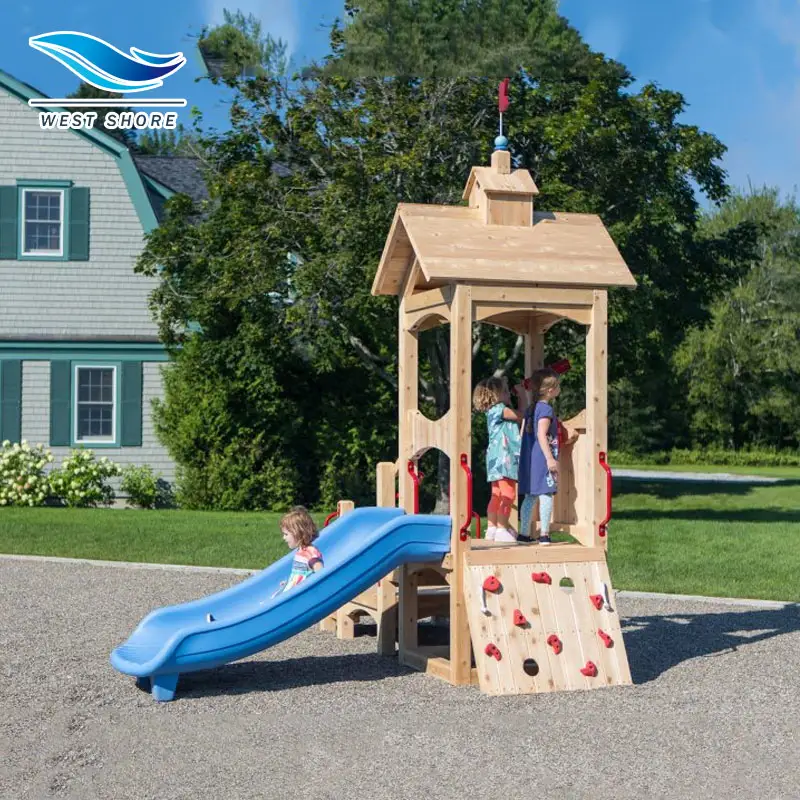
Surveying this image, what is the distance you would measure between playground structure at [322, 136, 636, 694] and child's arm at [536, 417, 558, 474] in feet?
0.96

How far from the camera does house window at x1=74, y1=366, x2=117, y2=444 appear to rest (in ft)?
79.0

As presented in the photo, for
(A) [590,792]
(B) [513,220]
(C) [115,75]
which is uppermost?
(C) [115,75]

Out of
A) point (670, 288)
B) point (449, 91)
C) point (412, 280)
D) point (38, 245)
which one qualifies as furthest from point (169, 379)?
point (412, 280)

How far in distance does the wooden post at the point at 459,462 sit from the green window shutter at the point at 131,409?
1585 cm

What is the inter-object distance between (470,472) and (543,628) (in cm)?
114

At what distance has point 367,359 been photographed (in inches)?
872

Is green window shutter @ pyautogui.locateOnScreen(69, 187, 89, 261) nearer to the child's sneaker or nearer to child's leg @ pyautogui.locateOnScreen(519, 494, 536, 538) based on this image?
the child's sneaker

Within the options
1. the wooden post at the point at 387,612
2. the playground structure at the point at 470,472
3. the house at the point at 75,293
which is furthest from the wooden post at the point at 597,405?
the house at the point at 75,293

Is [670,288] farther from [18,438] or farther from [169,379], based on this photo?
[18,438]

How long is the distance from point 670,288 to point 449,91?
16.4 ft

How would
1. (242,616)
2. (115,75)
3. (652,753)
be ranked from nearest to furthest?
1. (652,753)
2. (242,616)
3. (115,75)

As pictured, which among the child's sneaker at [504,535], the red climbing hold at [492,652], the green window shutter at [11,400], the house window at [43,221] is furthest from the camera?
the house window at [43,221]

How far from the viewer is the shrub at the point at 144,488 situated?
77.2 ft

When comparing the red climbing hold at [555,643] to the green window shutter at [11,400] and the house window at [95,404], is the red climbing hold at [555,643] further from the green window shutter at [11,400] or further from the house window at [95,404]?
the green window shutter at [11,400]
